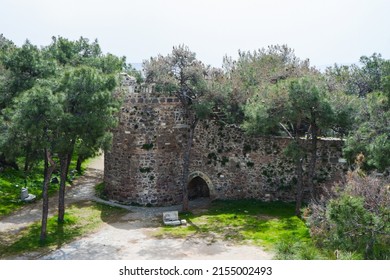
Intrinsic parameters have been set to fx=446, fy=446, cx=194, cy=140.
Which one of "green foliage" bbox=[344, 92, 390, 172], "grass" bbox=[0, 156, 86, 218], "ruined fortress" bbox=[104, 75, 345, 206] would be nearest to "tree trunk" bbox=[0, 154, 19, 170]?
"grass" bbox=[0, 156, 86, 218]

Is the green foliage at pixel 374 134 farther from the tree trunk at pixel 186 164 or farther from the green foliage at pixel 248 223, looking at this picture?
the tree trunk at pixel 186 164

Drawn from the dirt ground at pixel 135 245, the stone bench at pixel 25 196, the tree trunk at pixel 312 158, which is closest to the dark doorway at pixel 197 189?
the dirt ground at pixel 135 245

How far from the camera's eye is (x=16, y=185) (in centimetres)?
2591

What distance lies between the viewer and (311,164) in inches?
802

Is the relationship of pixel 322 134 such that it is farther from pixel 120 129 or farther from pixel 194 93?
pixel 120 129

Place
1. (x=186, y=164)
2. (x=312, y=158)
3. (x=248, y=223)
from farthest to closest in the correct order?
1. (x=186, y=164)
2. (x=312, y=158)
3. (x=248, y=223)

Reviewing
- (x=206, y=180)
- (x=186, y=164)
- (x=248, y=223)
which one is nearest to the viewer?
(x=248, y=223)

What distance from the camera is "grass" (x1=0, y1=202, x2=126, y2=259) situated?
56.5 feet

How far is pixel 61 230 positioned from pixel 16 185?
822 cm

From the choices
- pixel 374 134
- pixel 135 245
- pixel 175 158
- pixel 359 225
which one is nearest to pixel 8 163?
pixel 175 158

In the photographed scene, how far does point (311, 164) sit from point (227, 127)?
17.0ft

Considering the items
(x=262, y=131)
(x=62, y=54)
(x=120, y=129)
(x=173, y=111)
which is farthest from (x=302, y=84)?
(x=62, y=54)

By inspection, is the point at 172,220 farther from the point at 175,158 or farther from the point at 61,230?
the point at 61,230

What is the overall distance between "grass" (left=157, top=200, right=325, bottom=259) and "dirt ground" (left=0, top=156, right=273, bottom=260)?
2.34 feet
